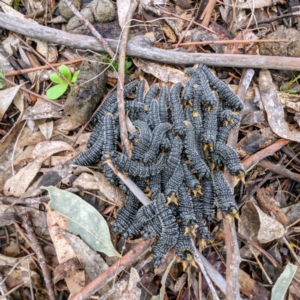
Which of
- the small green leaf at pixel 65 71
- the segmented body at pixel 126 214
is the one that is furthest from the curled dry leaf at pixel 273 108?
the small green leaf at pixel 65 71

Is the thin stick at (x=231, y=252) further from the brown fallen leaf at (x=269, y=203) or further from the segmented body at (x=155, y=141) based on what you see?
the segmented body at (x=155, y=141)

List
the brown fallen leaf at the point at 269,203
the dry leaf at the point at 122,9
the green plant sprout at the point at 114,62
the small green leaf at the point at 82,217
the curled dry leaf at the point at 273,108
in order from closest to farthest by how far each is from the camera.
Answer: the small green leaf at the point at 82,217, the brown fallen leaf at the point at 269,203, the curled dry leaf at the point at 273,108, the green plant sprout at the point at 114,62, the dry leaf at the point at 122,9

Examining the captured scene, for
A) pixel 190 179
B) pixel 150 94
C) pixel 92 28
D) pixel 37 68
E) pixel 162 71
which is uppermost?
pixel 92 28

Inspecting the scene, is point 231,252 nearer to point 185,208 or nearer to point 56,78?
point 185,208

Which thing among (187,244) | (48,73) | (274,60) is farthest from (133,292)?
(274,60)

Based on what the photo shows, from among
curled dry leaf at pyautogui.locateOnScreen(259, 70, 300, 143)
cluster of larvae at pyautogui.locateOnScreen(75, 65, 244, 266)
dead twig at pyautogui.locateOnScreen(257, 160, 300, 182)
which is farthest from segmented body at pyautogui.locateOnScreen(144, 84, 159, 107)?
dead twig at pyautogui.locateOnScreen(257, 160, 300, 182)

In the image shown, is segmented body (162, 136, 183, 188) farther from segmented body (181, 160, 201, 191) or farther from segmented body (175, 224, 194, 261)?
segmented body (175, 224, 194, 261)

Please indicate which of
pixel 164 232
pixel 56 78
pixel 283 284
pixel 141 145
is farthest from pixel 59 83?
pixel 283 284
